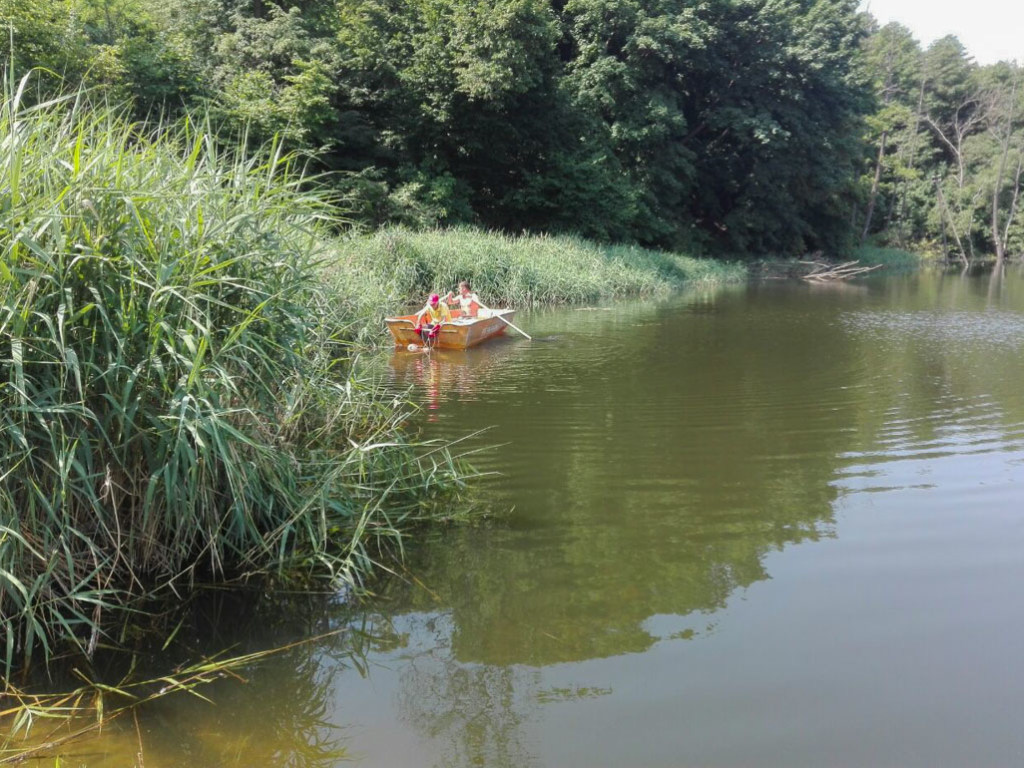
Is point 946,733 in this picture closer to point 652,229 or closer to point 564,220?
point 564,220

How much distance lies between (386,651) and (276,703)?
0.56 metres

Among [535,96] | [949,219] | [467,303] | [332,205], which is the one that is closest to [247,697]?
[332,205]

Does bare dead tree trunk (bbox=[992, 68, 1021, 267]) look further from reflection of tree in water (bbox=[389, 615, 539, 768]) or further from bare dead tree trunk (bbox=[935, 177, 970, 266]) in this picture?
reflection of tree in water (bbox=[389, 615, 539, 768])

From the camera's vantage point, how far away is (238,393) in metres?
4.17

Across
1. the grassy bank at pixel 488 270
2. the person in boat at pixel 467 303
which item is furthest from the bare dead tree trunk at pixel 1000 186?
the person in boat at pixel 467 303

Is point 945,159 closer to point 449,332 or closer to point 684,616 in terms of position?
point 449,332

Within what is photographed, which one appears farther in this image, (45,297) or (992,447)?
(992,447)

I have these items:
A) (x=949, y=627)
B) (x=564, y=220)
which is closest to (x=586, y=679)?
(x=949, y=627)

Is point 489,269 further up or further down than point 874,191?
further down

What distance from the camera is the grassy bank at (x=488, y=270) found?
15.7 m

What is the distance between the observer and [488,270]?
728 inches

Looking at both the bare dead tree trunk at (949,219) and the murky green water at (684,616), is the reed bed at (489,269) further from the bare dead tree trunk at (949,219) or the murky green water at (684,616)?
the bare dead tree trunk at (949,219)

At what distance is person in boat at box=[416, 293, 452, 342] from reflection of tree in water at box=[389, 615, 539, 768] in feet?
30.0

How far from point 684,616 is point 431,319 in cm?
945
